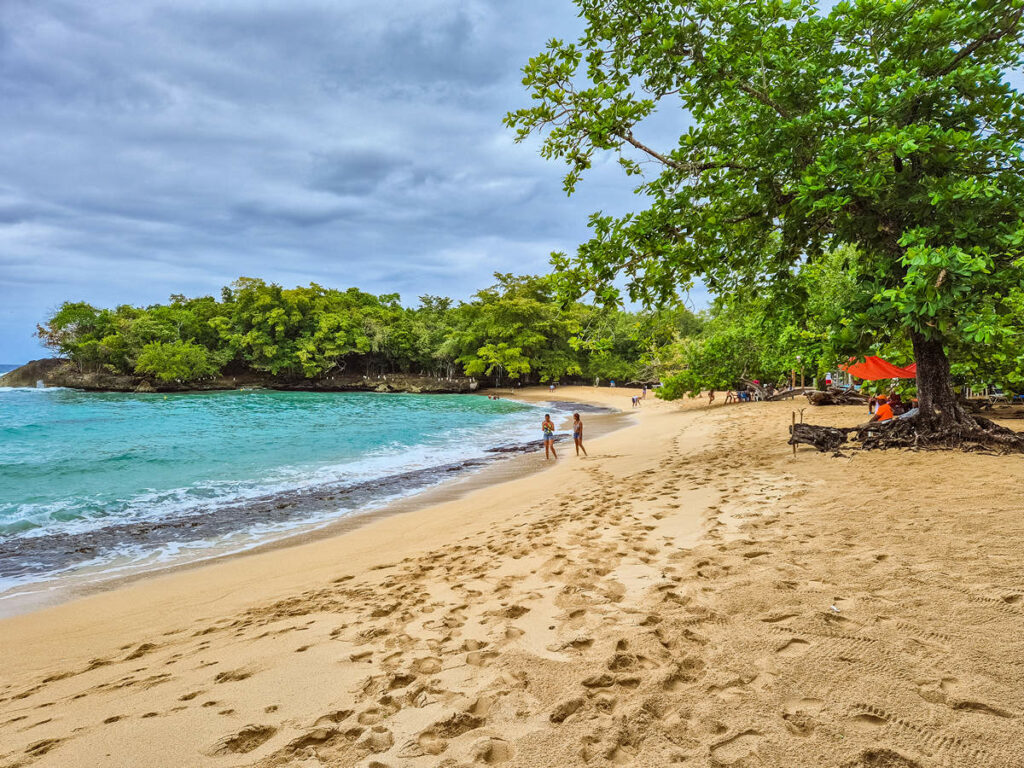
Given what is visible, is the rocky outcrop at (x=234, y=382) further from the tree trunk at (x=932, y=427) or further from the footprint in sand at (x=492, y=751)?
the footprint in sand at (x=492, y=751)

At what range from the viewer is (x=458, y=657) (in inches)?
113

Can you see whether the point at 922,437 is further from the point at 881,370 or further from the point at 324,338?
the point at 324,338

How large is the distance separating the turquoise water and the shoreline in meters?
0.16

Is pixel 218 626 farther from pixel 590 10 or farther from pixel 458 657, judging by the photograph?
pixel 590 10

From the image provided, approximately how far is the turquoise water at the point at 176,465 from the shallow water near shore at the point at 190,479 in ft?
0.12

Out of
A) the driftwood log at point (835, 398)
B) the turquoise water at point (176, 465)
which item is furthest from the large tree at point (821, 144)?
the driftwood log at point (835, 398)

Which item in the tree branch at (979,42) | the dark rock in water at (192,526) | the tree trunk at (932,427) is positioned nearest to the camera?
the tree branch at (979,42)

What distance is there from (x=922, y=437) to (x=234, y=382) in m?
68.9

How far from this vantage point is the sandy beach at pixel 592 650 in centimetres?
196

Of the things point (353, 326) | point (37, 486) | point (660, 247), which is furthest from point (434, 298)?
point (660, 247)

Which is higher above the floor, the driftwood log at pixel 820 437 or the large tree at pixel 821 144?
the large tree at pixel 821 144

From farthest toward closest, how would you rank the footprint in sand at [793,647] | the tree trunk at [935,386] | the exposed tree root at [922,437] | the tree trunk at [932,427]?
the tree trunk at [935,386] → the tree trunk at [932,427] → the exposed tree root at [922,437] → the footprint in sand at [793,647]

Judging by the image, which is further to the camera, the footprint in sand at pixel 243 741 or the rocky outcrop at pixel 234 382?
the rocky outcrop at pixel 234 382

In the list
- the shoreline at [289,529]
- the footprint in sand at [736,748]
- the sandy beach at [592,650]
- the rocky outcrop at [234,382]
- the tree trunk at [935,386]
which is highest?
the rocky outcrop at [234,382]
